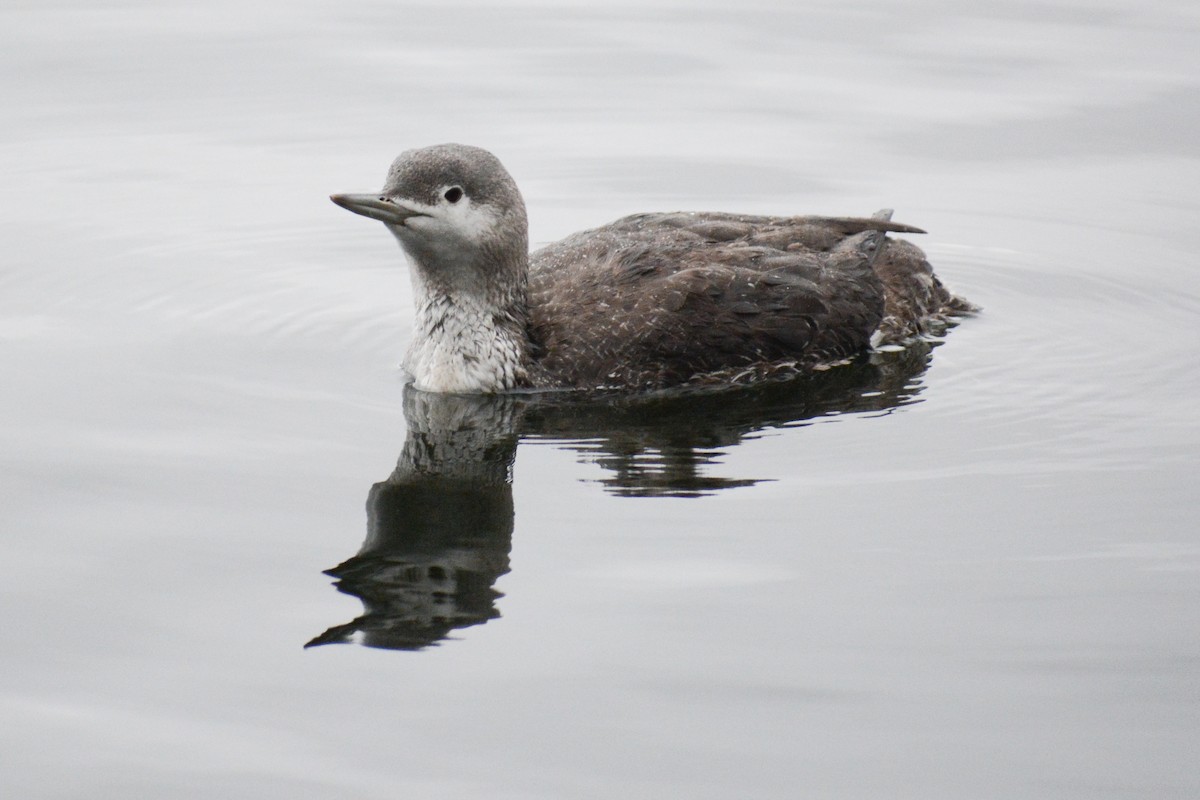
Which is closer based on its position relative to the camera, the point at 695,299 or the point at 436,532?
the point at 436,532

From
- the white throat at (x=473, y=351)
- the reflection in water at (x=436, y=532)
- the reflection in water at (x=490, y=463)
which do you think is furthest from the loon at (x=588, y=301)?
the reflection in water at (x=436, y=532)

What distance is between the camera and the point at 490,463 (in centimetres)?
814

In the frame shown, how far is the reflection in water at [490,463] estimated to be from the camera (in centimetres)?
671

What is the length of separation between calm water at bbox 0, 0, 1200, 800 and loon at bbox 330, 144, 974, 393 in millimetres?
260

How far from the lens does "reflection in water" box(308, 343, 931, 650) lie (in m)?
6.71

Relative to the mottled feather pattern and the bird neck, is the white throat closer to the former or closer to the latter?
the bird neck

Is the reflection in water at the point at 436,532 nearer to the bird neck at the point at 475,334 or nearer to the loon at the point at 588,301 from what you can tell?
the bird neck at the point at 475,334

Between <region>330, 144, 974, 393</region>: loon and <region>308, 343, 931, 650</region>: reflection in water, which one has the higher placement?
<region>330, 144, 974, 393</region>: loon

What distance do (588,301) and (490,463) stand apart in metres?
1.38

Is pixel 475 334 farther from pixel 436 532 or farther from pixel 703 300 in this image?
pixel 436 532

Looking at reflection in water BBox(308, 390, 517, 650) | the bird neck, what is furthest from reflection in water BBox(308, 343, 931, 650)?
the bird neck

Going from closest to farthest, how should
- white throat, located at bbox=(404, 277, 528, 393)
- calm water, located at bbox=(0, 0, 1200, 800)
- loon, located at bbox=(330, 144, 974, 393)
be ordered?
calm water, located at bbox=(0, 0, 1200, 800), loon, located at bbox=(330, 144, 974, 393), white throat, located at bbox=(404, 277, 528, 393)

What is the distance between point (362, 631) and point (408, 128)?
7119 mm

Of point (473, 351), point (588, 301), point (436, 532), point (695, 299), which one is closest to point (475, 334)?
point (473, 351)
